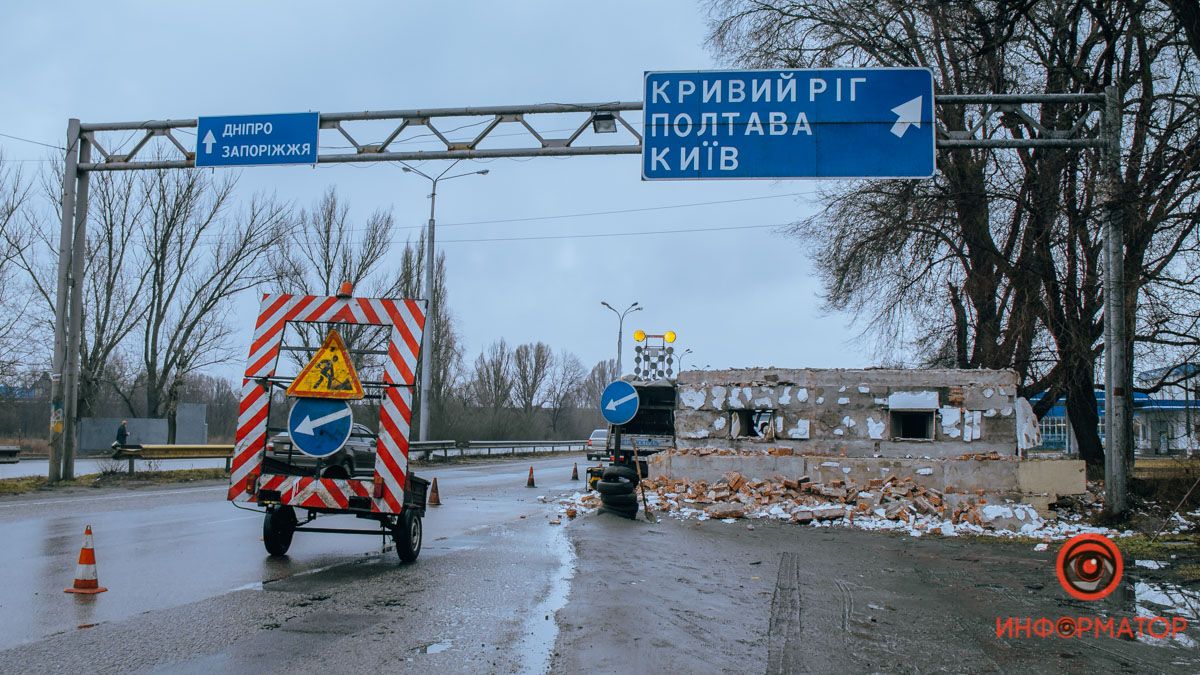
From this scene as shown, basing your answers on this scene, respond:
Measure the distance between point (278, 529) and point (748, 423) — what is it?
10785 millimetres

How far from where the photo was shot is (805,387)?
59.3ft

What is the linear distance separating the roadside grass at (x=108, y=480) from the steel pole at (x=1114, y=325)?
19.5 metres

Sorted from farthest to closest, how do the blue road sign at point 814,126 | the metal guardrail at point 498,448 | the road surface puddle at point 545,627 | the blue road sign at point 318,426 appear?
the metal guardrail at point 498,448
the blue road sign at point 814,126
the blue road sign at point 318,426
the road surface puddle at point 545,627

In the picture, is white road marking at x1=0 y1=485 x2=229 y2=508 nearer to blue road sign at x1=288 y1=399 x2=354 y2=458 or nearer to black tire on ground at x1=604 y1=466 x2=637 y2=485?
blue road sign at x1=288 y1=399 x2=354 y2=458

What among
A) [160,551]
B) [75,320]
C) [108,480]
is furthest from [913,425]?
[108,480]

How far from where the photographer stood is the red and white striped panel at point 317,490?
959cm

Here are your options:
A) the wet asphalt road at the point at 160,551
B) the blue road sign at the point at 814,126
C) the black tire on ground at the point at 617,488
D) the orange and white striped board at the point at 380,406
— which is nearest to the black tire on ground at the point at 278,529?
the wet asphalt road at the point at 160,551

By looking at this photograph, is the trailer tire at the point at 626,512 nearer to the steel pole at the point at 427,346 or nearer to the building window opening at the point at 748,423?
the building window opening at the point at 748,423

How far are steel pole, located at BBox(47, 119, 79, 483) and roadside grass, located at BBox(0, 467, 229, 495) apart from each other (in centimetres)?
42

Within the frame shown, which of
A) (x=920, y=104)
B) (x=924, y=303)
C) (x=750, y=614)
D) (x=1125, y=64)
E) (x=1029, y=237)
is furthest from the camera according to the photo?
(x=924, y=303)

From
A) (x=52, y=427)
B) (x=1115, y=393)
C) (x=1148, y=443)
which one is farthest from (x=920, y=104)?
(x=1148, y=443)

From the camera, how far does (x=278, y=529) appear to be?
10.2 metres

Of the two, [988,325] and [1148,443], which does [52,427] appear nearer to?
[988,325]

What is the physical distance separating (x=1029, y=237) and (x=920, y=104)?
6816 millimetres
